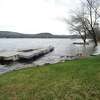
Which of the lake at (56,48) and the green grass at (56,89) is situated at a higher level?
the green grass at (56,89)

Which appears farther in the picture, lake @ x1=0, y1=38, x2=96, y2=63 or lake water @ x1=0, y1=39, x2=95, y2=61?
lake water @ x1=0, y1=39, x2=95, y2=61

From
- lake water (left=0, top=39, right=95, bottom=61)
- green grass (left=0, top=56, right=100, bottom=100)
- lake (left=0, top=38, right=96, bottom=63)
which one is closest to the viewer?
green grass (left=0, top=56, right=100, bottom=100)

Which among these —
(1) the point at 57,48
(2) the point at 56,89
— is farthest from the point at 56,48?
(2) the point at 56,89

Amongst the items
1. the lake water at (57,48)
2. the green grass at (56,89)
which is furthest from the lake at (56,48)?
the green grass at (56,89)

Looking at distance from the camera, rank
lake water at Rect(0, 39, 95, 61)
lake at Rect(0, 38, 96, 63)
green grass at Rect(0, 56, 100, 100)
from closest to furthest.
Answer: green grass at Rect(0, 56, 100, 100)
lake at Rect(0, 38, 96, 63)
lake water at Rect(0, 39, 95, 61)

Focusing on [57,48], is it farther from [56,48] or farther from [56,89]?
[56,89]

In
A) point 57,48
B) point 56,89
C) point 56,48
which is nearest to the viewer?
point 56,89

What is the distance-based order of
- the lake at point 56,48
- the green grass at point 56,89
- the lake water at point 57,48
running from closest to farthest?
the green grass at point 56,89
the lake at point 56,48
the lake water at point 57,48

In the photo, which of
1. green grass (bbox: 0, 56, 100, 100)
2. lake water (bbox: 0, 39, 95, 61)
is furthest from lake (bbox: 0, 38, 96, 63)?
green grass (bbox: 0, 56, 100, 100)

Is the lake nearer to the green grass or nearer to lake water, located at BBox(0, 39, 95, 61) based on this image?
lake water, located at BBox(0, 39, 95, 61)

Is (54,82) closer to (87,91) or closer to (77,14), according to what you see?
(87,91)

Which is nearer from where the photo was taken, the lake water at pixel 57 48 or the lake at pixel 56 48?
the lake at pixel 56 48

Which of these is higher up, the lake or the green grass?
the green grass

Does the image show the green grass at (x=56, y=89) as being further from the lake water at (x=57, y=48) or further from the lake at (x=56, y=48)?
the lake water at (x=57, y=48)
